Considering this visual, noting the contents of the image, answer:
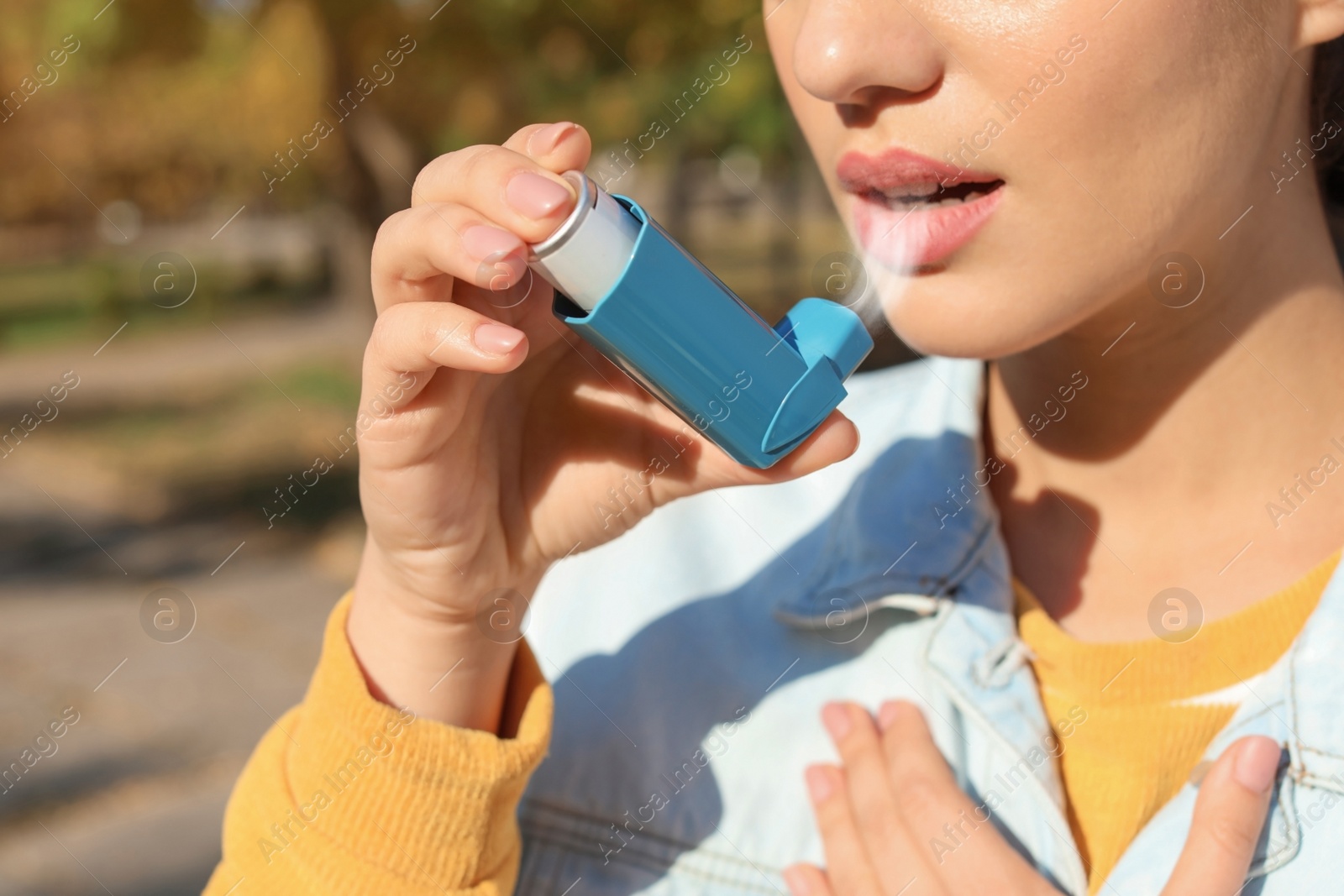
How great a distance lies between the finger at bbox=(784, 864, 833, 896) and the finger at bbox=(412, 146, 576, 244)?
0.86 m

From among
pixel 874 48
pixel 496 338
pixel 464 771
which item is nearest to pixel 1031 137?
pixel 874 48

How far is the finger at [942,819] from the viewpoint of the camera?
1303mm

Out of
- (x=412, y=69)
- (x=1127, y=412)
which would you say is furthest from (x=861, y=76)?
(x=412, y=69)

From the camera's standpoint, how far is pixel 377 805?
1.44 m

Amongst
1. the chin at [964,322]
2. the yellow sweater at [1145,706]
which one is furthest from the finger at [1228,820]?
the chin at [964,322]

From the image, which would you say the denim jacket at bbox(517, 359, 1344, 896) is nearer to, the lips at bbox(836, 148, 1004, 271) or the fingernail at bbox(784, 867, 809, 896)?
the fingernail at bbox(784, 867, 809, 896)

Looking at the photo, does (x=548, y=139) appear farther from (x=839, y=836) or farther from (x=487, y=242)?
(x=839, y=836)

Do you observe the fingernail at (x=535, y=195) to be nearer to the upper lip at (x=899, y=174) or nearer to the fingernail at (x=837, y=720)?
the upper lip at (x=899, y=174)

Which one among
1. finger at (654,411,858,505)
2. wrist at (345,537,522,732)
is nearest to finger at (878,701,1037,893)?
finger at (654,411,858,505)

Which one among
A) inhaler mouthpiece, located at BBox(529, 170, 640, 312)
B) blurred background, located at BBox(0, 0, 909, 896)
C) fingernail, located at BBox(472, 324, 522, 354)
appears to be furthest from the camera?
blurred background, located at BBox(0, 0, 909, 896)

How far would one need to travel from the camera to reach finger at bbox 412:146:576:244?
1094 mm

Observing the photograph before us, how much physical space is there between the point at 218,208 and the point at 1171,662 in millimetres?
34595

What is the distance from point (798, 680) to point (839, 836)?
0.83ft

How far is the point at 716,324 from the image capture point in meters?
1.15
